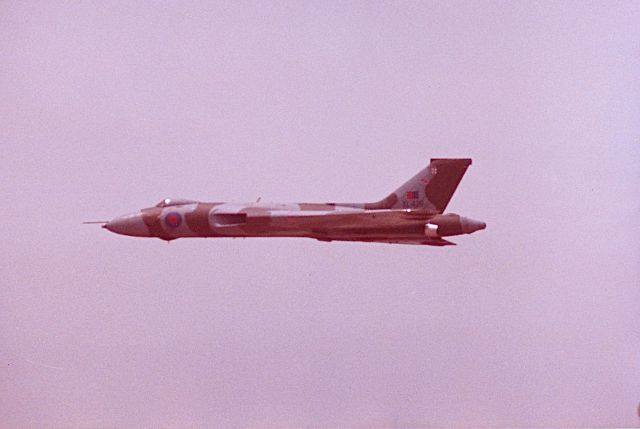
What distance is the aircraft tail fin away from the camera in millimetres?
9219

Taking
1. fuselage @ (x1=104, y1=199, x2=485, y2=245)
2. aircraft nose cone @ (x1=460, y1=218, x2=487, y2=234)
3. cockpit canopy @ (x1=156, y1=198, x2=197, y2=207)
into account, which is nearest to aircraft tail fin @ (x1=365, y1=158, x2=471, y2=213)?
fuselage @ (x1=104, y1=199, x2=485, y2=245)

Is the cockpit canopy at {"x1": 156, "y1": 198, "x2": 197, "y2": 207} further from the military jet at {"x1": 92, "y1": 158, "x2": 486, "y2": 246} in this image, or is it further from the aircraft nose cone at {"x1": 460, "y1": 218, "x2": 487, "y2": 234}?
the aircraft nose cone at {"x1": 460, "y1": 218, "x2": 487, "y2": 234}

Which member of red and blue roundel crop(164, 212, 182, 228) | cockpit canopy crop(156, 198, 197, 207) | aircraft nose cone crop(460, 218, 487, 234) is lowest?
aircraft nose cone crop(460, 218, 487, 234)

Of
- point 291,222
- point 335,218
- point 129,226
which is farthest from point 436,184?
point 129,226

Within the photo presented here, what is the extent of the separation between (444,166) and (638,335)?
11.4 feet

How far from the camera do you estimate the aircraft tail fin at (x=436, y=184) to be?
9.22m

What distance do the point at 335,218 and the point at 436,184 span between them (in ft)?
4.23

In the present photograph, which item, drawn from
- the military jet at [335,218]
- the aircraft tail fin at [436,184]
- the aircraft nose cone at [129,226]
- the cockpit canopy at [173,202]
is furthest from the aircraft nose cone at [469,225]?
the aircraft nose cone at [129,226]

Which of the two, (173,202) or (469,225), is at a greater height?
(173,202)

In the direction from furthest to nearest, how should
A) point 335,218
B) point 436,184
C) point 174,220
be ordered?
point 174,220 < point 436,184 < point 335,218

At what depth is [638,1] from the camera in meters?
10.1

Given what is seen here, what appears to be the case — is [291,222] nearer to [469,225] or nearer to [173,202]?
[173,202]

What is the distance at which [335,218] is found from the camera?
9.06 meters

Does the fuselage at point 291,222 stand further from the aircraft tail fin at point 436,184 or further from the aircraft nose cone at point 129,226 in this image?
the aircraft tail fin at point 436,184
